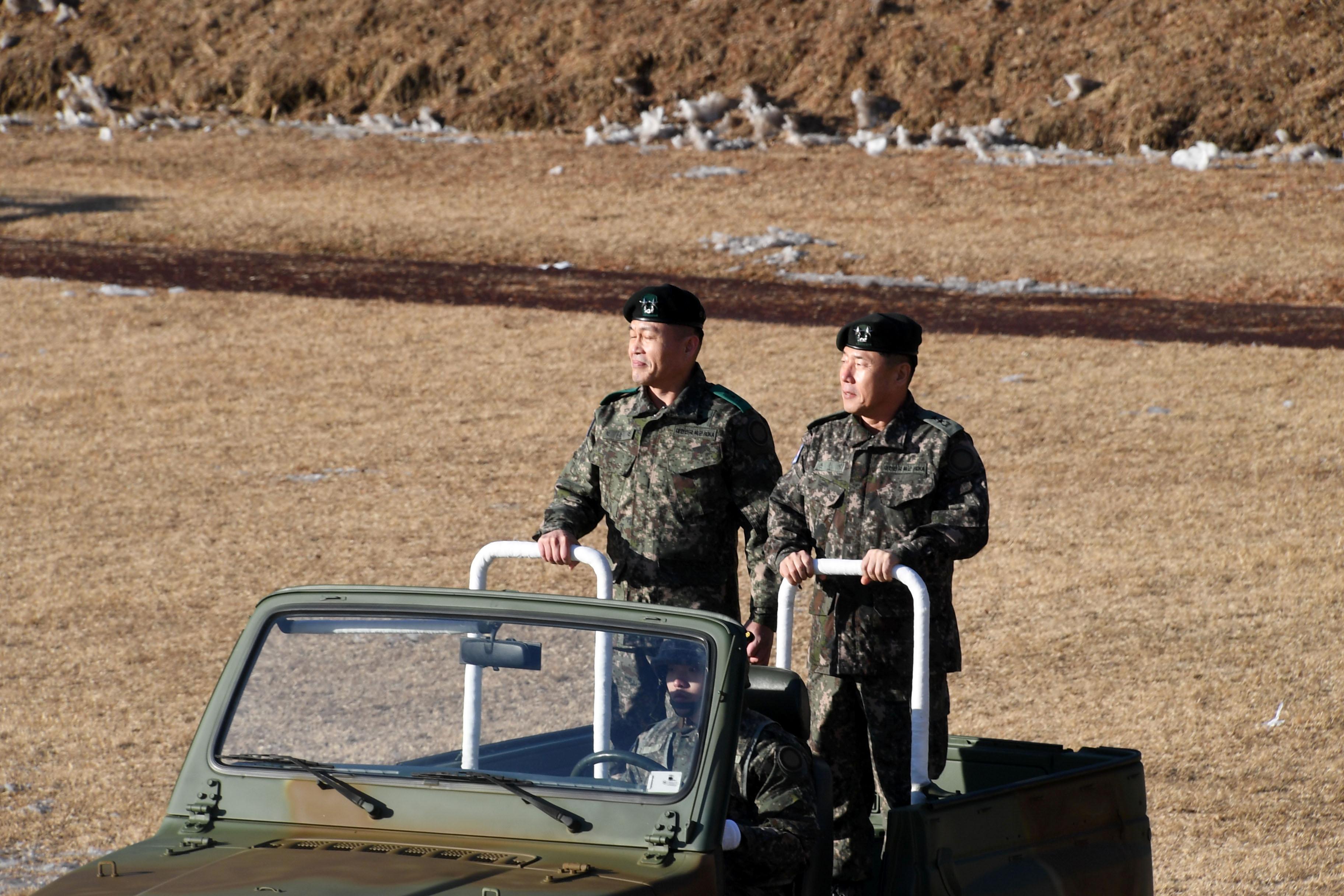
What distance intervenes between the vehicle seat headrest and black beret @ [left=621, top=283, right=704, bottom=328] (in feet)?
4.92

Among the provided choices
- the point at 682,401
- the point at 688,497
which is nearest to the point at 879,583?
the point at 688,497

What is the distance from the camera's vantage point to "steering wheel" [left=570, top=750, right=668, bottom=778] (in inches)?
129

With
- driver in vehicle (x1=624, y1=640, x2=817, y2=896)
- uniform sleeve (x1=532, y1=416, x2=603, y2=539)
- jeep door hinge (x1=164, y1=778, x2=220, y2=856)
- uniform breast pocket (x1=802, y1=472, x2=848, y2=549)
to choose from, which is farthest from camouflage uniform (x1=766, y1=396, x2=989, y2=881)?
jeep door hinge (x1=164, y1=778, x2=220, y2=856)

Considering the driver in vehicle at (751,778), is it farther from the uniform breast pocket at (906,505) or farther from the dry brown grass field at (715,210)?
the dry brown grass field at (715,210)

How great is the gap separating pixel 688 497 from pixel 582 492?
39cm

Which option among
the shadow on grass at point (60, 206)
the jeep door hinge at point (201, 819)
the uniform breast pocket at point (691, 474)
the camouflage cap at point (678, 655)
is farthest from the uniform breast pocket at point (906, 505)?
A: the shadow on grass at point (60, 206)

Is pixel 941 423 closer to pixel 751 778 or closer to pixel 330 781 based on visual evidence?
pixel 751 778

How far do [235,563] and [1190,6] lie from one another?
77.3 ft

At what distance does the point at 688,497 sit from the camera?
4953 mm

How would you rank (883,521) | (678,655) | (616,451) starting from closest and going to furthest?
1. (678,655)
2. (883,521)
3. (616,451)

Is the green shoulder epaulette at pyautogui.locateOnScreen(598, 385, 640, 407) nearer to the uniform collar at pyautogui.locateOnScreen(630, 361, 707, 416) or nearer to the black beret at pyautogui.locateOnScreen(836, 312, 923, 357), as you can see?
the uniform collar at pyautogui.locateOnScreen(630, 361, 707, 416)

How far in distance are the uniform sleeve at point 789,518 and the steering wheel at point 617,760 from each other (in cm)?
119

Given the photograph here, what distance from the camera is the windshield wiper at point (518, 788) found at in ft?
10.4

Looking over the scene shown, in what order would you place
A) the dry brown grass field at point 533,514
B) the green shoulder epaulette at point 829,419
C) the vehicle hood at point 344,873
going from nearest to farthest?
the vehicle hood at point 344,873 → the green shoulder epaulette at point 829,419 → the dry brown grass field at point 533,514
